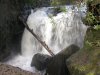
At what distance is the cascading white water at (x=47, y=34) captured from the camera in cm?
909

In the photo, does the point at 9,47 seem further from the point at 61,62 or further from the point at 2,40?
the point at 61,62

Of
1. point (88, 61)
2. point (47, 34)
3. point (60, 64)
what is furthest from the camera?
point (47, 34)

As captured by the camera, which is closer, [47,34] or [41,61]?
[41,61]

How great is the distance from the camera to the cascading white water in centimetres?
909

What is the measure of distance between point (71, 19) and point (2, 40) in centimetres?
259

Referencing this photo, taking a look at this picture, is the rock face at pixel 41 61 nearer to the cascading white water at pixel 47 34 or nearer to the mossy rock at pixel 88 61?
the cascading white water at pixel 47 34

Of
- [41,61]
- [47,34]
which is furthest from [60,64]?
[47,34]

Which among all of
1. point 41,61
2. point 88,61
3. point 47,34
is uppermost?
point 88,61

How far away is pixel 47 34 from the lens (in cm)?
988

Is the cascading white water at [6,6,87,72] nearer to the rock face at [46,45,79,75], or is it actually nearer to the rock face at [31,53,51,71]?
the rock face at [31,53,51,71]

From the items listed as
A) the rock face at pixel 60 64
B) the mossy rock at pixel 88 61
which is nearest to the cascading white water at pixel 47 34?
the rock face at pixel 60 64

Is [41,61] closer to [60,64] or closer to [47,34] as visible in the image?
[60,64]

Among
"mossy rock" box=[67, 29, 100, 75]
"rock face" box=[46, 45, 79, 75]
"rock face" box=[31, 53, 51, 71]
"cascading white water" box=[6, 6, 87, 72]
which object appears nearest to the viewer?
"mossy rock" box=[67, 29, 100, 75]

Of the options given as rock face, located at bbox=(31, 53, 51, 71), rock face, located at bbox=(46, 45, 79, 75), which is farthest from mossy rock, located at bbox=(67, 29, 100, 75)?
rock face, located at bbox=(31, 53, 51, 71)
